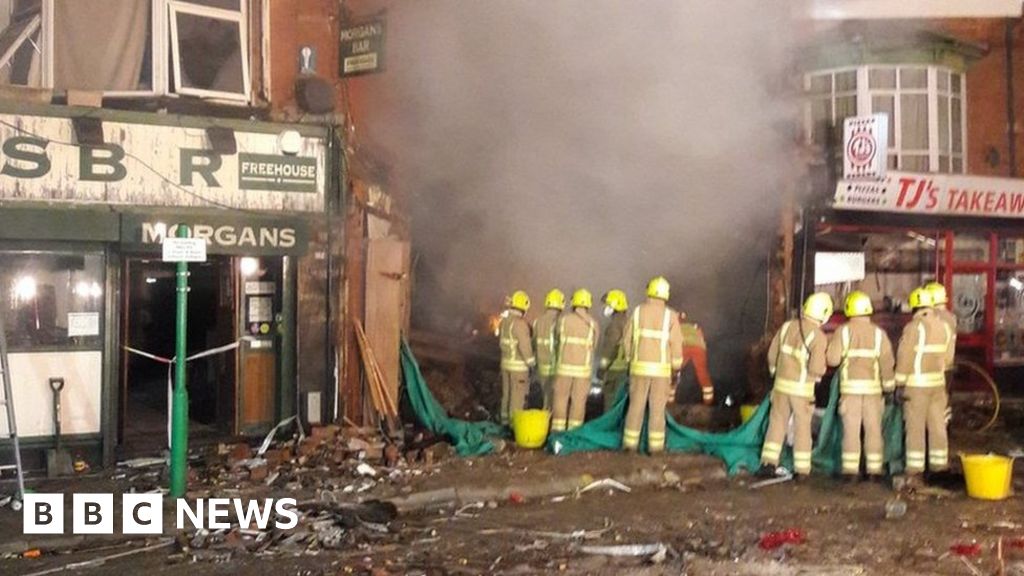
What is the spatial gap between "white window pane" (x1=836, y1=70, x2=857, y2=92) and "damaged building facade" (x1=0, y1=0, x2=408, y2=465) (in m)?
7.66

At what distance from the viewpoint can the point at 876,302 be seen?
12750 millimetres

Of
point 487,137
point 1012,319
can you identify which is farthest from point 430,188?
point 1012,319

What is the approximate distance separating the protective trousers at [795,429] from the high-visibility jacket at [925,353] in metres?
0.83

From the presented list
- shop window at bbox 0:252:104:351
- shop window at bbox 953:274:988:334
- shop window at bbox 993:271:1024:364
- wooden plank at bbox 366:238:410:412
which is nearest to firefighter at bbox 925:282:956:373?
wooden plank at bbox 366:238:410:412

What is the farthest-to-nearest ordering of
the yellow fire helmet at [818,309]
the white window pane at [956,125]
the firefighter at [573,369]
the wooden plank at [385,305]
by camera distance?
1. the white window pane at [956,125]
2. the wooden plank at [385,305]
3. the firefighter at [573,369]
4. the yellow fire helmet at [818,309]

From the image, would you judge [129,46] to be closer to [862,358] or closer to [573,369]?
[573,369]

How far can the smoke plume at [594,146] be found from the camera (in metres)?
10.6

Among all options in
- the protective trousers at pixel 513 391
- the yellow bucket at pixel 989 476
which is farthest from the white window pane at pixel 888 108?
the yellow bucket at pixel 989 476

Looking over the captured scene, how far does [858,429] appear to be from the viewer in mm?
8258

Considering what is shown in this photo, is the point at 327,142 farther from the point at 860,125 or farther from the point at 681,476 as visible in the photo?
the point at 860,125

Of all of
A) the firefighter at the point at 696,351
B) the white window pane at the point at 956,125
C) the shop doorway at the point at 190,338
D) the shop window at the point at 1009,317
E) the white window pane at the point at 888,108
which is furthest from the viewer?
the white window pane at the point at 956,125

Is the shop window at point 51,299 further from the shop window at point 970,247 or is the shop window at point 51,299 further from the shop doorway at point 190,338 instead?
the shop window at point 970,247

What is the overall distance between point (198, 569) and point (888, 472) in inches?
225

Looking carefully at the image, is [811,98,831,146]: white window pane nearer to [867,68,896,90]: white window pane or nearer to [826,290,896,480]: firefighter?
[867,68,896,90]: white window pane
